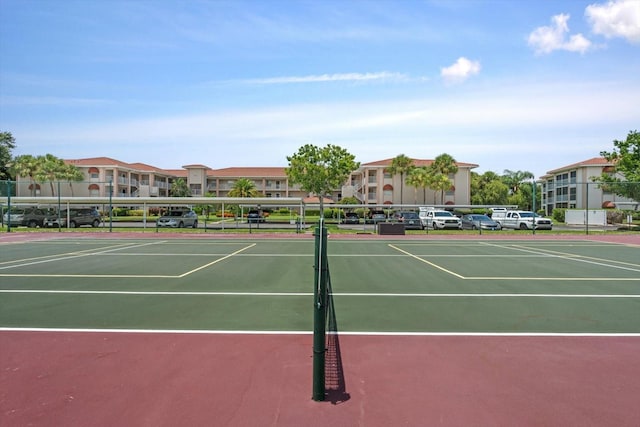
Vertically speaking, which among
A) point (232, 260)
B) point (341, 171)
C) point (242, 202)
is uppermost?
point (341, 171)

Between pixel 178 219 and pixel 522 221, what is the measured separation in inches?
1373

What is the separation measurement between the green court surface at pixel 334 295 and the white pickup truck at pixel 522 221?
977 inches

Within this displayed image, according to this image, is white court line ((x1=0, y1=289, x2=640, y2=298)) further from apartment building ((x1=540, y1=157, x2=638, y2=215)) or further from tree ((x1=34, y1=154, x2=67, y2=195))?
tree ((x1=34, y1=154, x2=67, y2=195))

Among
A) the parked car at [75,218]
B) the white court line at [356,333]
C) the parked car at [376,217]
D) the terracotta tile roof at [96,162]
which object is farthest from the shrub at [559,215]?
the terracotta tile roof at [96,162]

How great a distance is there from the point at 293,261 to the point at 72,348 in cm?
1109

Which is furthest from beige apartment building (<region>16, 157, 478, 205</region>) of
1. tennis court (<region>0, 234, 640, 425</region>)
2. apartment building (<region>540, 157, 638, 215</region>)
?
tennis court (<region>0, 234, 640, 425</region>)

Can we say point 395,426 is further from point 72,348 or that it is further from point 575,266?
point 575,266

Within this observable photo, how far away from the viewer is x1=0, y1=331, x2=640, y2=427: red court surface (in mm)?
4051

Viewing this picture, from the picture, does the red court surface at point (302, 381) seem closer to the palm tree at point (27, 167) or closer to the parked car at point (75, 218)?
the parked car at point (75, 218)

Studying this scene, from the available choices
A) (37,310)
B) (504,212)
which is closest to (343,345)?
(37,310)

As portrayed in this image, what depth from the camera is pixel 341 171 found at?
54281 millimetres

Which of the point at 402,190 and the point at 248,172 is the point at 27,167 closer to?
the point at 248,172

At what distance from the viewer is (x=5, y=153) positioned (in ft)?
243

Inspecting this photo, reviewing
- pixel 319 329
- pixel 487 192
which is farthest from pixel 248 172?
pixel 319 329
